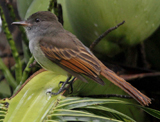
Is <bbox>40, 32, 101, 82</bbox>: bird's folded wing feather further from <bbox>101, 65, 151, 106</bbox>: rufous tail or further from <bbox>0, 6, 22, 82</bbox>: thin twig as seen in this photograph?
<bbox>0, 6, 22, 82</bbox>: thin twig

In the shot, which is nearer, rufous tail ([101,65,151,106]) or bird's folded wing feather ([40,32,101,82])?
rufous tail ([101,65,151,106])

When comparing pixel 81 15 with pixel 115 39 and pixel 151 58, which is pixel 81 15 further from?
pixel 151 58

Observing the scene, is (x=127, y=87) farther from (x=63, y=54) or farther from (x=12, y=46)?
(x=12, y=46)

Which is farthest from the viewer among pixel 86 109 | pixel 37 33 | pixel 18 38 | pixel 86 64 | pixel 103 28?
pixel 18 38

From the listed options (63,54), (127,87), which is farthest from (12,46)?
(127,87)

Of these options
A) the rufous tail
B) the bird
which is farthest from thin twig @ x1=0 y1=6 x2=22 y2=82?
the rufous tail

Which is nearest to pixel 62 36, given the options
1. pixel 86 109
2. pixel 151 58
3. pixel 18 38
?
pixel 86 109
